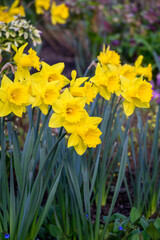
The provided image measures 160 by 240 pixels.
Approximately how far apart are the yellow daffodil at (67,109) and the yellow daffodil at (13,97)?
0.35ft

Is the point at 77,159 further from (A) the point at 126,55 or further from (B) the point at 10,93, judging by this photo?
(A) the point at 126,55

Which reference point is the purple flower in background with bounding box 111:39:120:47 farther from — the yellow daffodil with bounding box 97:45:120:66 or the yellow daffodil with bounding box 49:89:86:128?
the yellow daffodil with bounding box 49:89:86:128

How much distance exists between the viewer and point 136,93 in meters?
1.28

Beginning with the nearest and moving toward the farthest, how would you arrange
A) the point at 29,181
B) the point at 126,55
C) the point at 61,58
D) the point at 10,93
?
the point at 10,93, the point at 29,181, the point at 126,55, the point at 61,58

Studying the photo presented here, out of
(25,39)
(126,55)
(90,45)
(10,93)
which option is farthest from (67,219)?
(90,45)

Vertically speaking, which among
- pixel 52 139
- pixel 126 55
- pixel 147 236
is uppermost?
pixel 126 55

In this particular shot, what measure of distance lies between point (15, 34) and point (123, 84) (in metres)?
1.02

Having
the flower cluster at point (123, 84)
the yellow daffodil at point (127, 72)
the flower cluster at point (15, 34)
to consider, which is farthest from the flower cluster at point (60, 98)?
the flower cluster at point (15, 34)

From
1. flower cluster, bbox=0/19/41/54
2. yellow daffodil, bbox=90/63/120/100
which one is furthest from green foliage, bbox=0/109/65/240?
flower cluster, bbox=0/19/41/54

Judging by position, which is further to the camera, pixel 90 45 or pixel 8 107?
pixel 90 45

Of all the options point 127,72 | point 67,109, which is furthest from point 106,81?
point 67,109

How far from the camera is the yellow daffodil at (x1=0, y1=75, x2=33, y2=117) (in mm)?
1153

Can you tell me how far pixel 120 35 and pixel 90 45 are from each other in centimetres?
52

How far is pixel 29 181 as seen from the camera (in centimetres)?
133
